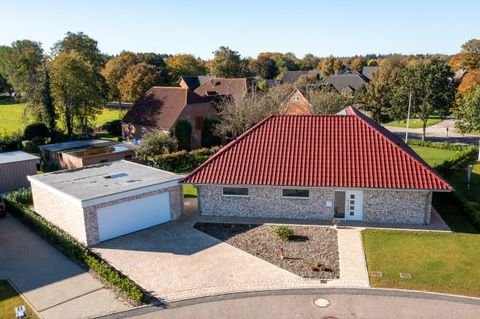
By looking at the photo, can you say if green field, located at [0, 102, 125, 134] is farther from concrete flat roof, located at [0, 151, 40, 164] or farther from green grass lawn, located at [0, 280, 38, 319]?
green grass lawn, located at [0, 280, 38, 319]

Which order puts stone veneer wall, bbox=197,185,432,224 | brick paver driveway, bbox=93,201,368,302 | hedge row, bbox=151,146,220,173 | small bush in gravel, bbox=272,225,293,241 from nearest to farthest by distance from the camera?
brick paver driveway, bbox=93,201,368,302 → small bush in gravel, bbox=272,225,293,241 → stone veneer wall, bbox=197,185,432,224 → hedge row, bbox=151,146,220,173

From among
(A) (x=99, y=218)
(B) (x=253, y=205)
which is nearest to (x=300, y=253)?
(B) (x=253, y=205)

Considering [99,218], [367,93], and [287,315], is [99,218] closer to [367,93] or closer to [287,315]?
[287,315]

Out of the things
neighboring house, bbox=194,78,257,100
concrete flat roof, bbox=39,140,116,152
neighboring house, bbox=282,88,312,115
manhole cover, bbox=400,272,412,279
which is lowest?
manhole cover, bbox=400,272,412,279

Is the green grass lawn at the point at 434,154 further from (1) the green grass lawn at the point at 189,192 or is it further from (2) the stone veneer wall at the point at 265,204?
(1) the green grass lawn at the point at 189,192

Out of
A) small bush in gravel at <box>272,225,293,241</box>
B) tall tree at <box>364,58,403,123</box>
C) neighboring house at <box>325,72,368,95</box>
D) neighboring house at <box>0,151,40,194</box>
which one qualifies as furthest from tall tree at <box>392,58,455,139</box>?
neighboring house at <box>0,151,40,194</box>

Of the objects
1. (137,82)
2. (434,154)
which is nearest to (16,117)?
(137,82)
